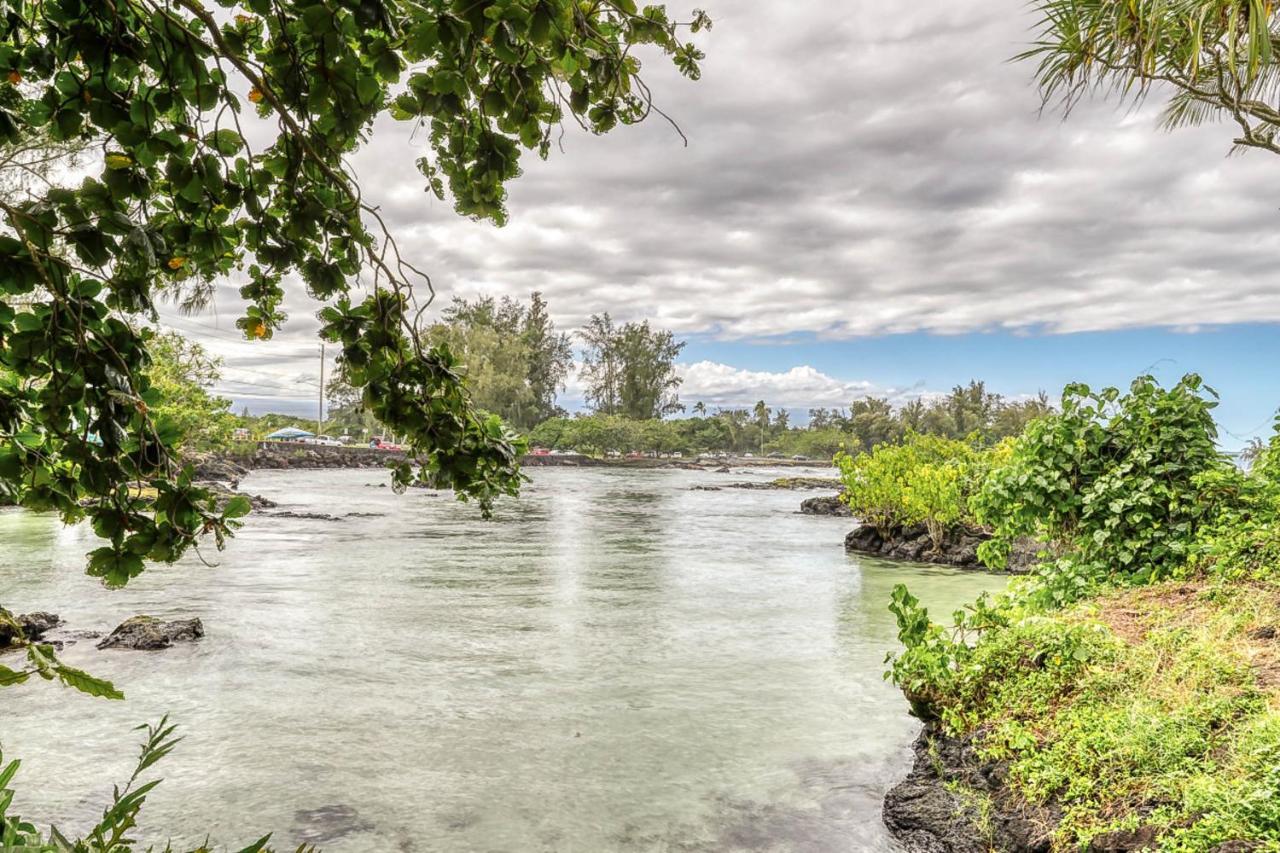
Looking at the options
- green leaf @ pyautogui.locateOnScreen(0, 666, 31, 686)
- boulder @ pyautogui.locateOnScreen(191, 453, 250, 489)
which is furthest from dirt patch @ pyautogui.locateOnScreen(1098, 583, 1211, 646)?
boulder @ pyautogui.locateOnScreen(191, 453, 250, 489)

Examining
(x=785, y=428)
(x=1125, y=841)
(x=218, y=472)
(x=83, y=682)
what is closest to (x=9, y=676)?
(x=83, y=682)

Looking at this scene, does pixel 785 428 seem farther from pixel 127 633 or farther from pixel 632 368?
pixel 127 633

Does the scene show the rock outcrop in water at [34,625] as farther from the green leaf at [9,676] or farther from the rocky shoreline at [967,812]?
the rocky shoreline at [967,812]

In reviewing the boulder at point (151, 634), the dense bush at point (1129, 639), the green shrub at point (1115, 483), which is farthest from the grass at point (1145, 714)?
the boulder at point (151, 634)

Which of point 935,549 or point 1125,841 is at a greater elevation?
point 1125,841

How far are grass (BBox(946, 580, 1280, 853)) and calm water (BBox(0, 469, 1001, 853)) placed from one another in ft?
2.95

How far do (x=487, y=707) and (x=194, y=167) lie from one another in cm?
478

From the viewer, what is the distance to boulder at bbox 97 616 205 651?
7.05 metres

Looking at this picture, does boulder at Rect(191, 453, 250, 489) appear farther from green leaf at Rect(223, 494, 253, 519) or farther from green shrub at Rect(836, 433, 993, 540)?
green leaf at Rect(223, 494, 253, 519)

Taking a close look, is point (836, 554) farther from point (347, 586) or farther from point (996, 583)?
point (347, 586)

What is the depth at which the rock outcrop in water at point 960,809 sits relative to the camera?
116 inches

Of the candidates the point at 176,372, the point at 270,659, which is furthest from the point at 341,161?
the point at 176,372

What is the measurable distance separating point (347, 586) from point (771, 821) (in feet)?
27.4

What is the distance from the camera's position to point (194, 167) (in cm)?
181
